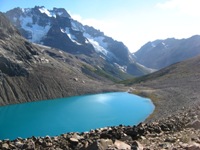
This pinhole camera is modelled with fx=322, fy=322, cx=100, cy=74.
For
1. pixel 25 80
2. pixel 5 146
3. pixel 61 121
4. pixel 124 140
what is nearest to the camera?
pixel 5 146

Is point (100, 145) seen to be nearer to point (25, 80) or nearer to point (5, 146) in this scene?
point (5, 146)

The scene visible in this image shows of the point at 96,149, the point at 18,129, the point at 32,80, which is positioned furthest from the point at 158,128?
the point at 32,80

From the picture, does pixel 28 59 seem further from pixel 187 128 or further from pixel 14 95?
pixel 187 128

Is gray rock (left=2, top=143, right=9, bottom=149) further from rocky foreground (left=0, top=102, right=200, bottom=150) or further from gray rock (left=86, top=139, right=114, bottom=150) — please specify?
gray rock (left=86, top=139, right=114, bottom=150)

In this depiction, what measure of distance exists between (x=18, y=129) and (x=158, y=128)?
239 feet

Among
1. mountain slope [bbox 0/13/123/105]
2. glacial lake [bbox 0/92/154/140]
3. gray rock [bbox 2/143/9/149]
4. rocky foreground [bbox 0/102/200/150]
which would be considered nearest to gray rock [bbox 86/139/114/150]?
rocky foreground [bbox 0/102/200/150]

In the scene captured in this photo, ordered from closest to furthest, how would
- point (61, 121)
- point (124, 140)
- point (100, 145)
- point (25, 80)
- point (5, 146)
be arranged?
point (100, 145)
point (5, 146)
point (124, 140)
point (61, 121)
point (25, 80)

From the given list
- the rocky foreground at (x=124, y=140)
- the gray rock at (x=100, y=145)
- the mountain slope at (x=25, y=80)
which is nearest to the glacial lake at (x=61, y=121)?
the mountain slope at (x=25, y=80)

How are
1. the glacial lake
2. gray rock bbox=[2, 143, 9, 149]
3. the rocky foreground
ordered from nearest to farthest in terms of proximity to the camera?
the rocky foreground, gray rock bbox=[2, 143, 9, 149], the glacial lake

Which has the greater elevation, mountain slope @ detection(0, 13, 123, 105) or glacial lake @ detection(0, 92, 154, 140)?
mountain slope @ detection(0, 13, 123, 105)

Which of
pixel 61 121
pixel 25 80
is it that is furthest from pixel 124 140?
pixel 25 80

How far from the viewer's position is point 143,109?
11375cm

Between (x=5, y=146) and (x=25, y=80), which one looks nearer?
(x=5, y=146)

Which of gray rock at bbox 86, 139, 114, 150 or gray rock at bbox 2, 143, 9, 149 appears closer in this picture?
gray rock at bbox 86, 139, 114, 150
